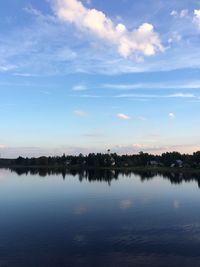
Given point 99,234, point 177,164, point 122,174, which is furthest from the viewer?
point 177,164

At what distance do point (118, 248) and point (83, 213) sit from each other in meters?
15.0

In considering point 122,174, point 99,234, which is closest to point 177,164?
point 122,174

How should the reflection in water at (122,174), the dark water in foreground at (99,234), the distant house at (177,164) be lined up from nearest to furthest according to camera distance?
the dark water in foreground at (99,234) < the reflection in water at (122,174) < the distant house at (177,164)

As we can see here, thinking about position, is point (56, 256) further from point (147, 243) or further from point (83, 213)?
point (83, 213)

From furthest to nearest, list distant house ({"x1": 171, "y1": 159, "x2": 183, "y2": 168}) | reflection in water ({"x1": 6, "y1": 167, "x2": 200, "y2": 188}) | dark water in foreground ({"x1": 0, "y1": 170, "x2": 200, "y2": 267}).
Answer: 1. distant house ({"x1": 171, "y1": 159, "x2": 183, "y2": 168})
2. reflection in water ({"x1": 6, "y1": 167, "x2": 200, "y2": 188})
3. dark water in foreground ({"x1": 0, "y1": 170, "x2": 200, "y2": 267})

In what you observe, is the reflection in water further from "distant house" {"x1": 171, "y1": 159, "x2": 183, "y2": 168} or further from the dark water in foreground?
the dark water in foreground

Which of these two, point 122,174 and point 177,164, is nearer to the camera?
point 122,174

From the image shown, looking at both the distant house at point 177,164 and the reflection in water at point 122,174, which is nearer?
the reflection in water at point 122,174

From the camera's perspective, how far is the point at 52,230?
99.6 ft

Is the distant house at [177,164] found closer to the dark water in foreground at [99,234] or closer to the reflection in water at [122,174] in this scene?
the reflection in water at [122,174]

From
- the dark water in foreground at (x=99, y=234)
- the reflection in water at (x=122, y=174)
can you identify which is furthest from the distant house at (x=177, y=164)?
the dark water in foreground at (x=99, y=234)

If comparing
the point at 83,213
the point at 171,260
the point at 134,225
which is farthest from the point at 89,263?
the point at 83,213

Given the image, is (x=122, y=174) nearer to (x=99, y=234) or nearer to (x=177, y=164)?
(x=177, y=164)

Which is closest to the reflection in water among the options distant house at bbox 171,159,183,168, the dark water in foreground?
distant house at bbox 171,159,183,168
